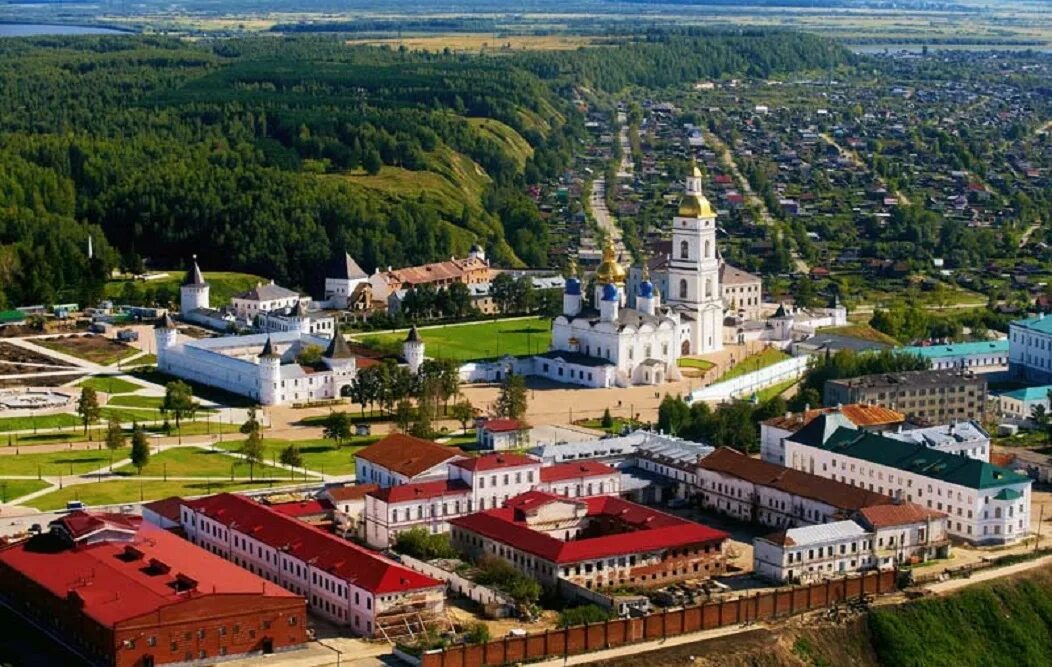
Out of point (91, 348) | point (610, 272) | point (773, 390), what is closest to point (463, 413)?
point (773, 390)

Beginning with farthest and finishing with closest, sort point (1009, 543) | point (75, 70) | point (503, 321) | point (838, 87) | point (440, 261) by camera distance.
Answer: point (838, 87) → point (75, 70) → point (440, 261) → point (503, 321) → point (1009, 543)

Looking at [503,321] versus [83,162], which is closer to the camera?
[503,321]

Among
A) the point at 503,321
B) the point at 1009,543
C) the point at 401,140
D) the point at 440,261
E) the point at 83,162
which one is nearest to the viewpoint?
the point at 1009,543

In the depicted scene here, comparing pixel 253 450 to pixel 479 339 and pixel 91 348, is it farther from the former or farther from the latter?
pixel 479 339

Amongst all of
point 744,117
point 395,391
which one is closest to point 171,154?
point 395,391

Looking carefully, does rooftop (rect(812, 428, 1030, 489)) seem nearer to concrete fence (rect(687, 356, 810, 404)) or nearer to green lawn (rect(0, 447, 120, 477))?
concrete fence (rect(687, 356, 810, 404))

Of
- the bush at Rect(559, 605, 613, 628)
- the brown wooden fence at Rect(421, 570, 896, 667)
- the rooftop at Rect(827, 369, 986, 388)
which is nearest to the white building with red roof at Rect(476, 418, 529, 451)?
the rooftop at Rect(827, 369, 986, 388)

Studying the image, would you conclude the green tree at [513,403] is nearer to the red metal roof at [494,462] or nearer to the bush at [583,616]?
the red metal roof at [494,462]

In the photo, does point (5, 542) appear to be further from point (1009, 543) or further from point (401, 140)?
point (401, 140)
